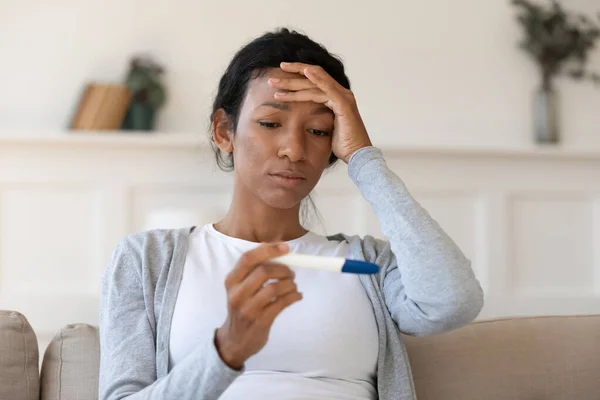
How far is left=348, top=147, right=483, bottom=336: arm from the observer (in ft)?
4.09

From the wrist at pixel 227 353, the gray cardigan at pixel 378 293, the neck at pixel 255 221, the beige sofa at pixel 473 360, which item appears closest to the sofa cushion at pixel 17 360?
the beige sofa at pixel 473 360

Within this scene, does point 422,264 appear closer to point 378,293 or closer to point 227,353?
point 378,293

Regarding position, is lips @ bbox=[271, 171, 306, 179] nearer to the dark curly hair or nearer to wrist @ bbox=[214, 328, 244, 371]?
the dark curly hair

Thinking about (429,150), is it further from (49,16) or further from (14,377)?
(14,377)

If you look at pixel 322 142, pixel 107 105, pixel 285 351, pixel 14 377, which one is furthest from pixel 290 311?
pixel 107 105

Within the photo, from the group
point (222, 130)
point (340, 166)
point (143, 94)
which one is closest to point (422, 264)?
point (222, 130)

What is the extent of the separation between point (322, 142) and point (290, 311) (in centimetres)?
30

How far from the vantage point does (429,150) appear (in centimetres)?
314

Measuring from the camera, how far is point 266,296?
0.97m

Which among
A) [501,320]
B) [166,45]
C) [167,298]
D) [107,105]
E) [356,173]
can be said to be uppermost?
[166,45]

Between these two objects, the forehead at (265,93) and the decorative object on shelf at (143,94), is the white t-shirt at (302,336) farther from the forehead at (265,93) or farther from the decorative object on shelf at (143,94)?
the decorative object on shelf at (143,94)

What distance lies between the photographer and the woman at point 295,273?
49.6 inches

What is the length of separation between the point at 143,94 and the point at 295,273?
1.98 metres

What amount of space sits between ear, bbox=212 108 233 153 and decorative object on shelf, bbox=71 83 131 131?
151cm
